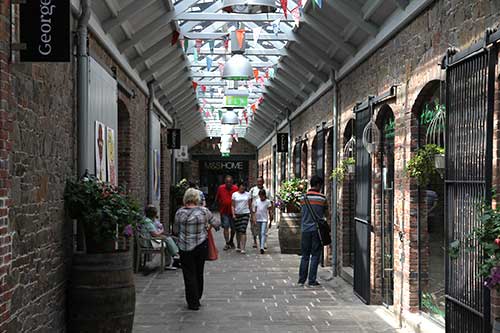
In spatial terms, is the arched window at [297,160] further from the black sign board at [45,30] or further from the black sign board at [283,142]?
the black sign board at [45,30]

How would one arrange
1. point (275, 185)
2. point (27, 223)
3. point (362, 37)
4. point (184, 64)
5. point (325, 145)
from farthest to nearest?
point (275, 185)
point (184, 64)
point (325, 145)
point (362, 37)
point (27, 223)

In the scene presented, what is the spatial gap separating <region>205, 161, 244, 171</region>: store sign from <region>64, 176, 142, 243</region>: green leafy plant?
1301 inches

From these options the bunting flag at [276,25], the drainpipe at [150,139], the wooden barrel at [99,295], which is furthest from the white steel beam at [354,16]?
the drainpipe at [150,139]

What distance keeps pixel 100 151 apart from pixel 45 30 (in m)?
3.20

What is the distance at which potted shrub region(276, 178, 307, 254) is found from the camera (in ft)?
47.2

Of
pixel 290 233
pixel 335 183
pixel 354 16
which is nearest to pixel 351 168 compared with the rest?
pixel 335 183

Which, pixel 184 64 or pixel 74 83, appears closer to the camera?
pixel 74 83

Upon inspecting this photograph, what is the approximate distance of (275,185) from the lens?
24.4m

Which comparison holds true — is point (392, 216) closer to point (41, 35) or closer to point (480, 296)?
point (480, 296)

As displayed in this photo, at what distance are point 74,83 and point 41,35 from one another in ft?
6.64

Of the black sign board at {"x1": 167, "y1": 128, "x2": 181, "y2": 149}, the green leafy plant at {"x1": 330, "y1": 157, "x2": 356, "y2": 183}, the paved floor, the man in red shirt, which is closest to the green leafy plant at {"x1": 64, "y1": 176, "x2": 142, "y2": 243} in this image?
the paved floor

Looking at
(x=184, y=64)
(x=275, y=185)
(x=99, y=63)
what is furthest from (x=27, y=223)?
(x=275, y=185)

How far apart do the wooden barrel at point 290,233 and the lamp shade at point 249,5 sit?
7487mm

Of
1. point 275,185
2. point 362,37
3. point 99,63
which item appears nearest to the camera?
point 99,63
